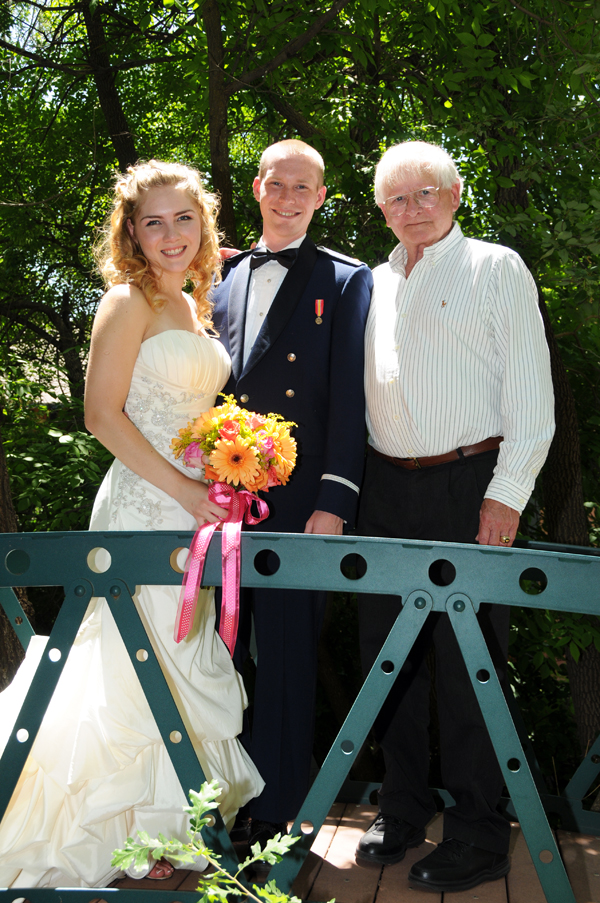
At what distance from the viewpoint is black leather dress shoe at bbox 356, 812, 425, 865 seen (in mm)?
2645

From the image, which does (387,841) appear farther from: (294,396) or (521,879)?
(294,396)

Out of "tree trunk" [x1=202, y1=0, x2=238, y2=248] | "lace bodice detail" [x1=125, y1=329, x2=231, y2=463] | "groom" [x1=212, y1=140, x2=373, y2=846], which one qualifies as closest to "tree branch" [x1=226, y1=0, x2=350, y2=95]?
"tree trunk" [x1=202, y1=0, x2=238, y2=248]

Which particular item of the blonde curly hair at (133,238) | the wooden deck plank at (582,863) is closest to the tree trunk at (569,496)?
the wooden deck plank at (582,863)

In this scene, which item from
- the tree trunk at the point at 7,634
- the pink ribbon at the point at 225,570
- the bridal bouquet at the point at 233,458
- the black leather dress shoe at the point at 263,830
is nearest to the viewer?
the pink ribbon at the point at 225,570

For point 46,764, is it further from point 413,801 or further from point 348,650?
point 348,650

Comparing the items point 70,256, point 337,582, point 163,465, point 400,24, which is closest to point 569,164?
point 400,24

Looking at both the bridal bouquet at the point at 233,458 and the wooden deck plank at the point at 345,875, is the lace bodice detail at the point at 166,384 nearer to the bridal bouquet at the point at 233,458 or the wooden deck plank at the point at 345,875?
the bridal bouquet at the point at 233,458

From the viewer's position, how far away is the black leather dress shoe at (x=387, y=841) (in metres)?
2.64

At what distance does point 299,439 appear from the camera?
9.53 feet

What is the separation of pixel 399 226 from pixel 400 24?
359 cm

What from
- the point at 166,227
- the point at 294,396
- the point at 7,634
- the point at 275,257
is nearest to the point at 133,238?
the point at 166,227

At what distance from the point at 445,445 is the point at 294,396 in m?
0.55

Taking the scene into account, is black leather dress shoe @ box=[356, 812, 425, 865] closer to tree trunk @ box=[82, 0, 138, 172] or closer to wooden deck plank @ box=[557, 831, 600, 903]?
wooden deck plank @ box=[557, 831, 600, 903]

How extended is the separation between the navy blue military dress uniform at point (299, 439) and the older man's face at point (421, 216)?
0.69 feet
